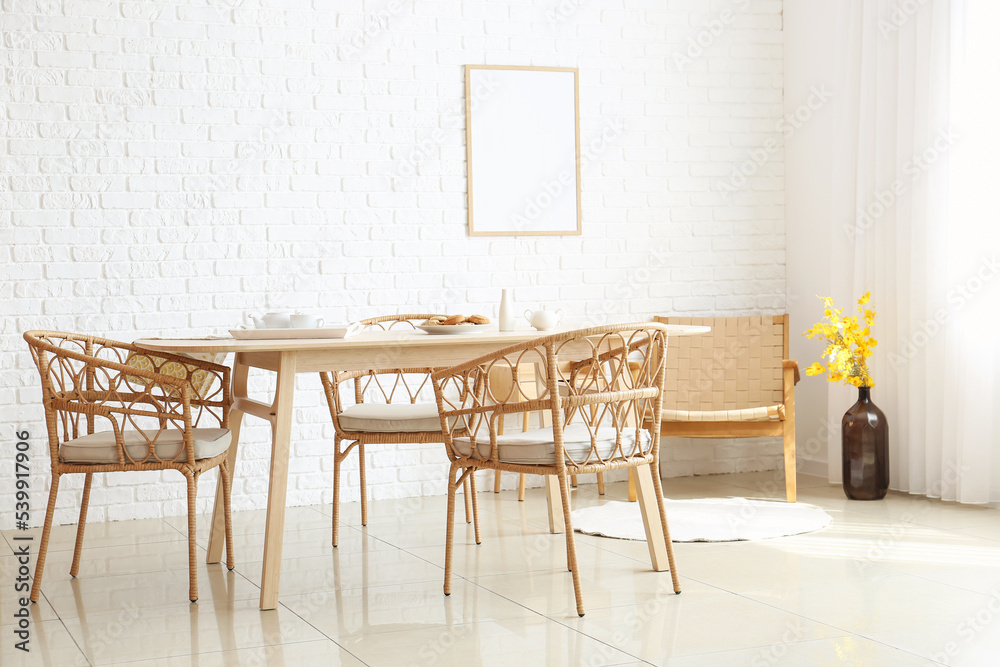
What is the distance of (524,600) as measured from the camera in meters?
2.91

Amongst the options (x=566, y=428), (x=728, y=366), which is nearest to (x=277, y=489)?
(x=566, y=428)

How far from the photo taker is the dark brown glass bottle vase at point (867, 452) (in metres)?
4.22

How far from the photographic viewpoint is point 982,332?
402 cm

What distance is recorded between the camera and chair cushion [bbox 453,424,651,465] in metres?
2.77

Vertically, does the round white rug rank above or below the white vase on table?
below

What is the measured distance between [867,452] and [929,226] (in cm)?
95

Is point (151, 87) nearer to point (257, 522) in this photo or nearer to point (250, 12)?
point (250, 12)

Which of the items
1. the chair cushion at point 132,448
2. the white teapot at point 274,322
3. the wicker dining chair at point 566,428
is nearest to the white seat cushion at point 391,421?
the wicker dining chair at point 566,428

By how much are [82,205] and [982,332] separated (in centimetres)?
357

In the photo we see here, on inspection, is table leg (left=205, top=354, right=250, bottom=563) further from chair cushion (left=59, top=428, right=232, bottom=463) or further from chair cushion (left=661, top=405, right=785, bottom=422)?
chair cushion (left=661, top=405, right=785, bottom=422)

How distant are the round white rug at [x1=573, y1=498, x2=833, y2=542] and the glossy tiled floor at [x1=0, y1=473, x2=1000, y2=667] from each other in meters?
0.09

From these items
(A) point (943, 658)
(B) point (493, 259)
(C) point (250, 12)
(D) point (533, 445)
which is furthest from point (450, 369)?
(C) point (250, 12)

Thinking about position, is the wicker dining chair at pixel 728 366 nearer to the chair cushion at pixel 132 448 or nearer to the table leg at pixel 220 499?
the table leg at pixel 220 499

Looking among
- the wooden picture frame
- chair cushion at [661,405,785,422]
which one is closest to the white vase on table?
chair cushion at [661,405,785,422]
